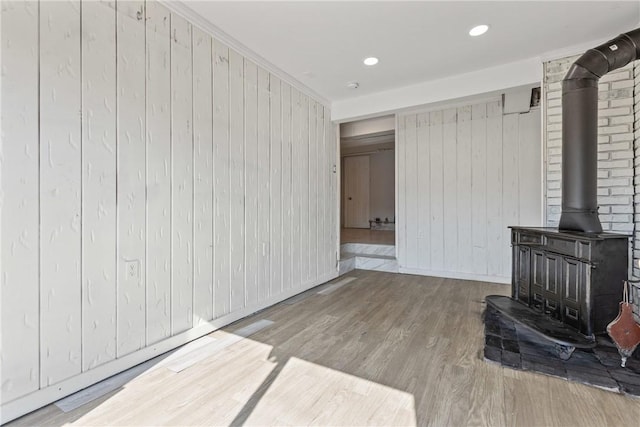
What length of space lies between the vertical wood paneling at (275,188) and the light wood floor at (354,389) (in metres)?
0.85

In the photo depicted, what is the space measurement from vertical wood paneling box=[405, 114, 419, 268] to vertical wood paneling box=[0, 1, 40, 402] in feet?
14.8

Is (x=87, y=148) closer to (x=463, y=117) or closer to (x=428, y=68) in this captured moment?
(x=428, y=68)

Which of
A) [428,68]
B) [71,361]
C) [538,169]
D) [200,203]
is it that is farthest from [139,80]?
[538,169]

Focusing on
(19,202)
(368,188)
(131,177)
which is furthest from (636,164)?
(368,188)

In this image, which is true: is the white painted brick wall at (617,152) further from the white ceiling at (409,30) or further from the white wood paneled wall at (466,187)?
the white wood paneled wall at (466,187)

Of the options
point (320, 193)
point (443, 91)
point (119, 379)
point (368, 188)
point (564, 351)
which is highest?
point (443, 91)

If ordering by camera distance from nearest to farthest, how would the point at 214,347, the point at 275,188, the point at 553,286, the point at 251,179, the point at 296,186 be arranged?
the point at 214,347
the point at 553,286
the point at 251,179
the point at 275,188
the point at 296,186

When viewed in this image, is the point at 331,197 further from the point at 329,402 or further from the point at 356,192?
the point at 356,192

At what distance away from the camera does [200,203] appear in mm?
2615

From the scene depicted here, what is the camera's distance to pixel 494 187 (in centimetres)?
436

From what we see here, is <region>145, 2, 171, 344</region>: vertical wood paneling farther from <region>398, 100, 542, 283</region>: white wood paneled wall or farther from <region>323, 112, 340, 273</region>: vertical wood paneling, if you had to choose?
<region>398, 100, 542, 283</region>: white wood paneled wall

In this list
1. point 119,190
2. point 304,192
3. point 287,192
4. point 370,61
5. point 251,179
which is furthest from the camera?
point 304,192

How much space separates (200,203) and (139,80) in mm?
1020

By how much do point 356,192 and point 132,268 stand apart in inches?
316
